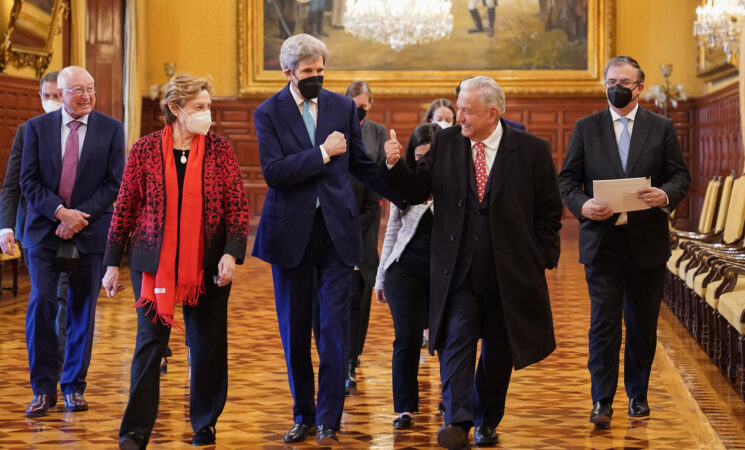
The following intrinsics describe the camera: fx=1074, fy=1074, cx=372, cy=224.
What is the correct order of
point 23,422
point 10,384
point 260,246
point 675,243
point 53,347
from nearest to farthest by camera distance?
point 260,246
point 23,422
point 53,347
point 10,384
point 675,243

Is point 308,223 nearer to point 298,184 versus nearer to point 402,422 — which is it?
point 298,184

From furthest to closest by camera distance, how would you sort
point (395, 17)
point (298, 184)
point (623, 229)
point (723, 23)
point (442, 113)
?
point (395, 17), point (723, 23), point (442, 113), point (623, 229), point (298, 184)

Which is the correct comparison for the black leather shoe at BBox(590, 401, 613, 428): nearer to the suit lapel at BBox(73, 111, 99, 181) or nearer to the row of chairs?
the row of chairs

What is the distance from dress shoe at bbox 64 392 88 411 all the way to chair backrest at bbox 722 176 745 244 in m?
5.85

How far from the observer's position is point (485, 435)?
478 centimetres

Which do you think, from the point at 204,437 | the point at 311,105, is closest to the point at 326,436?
the point at 204,437

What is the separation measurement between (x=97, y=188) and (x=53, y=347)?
85 cm

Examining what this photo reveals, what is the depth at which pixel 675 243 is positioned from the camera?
10.7 metres

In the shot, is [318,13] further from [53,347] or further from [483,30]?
[53,347]

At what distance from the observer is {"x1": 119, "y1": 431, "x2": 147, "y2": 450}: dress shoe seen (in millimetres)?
4426

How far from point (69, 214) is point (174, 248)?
1.21 metres

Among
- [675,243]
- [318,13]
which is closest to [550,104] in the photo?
[318,13]

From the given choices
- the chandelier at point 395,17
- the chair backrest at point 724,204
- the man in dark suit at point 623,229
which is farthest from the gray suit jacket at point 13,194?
the chandelier at point 395,17

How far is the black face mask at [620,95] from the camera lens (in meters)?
5.17
